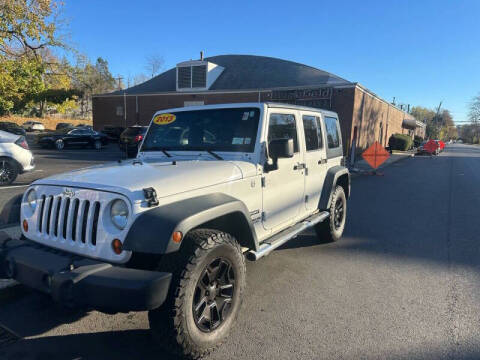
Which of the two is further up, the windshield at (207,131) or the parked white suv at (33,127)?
the parked white suv at (33,127)

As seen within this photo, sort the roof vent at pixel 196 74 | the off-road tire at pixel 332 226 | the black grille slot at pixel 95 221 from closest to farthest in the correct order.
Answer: the black grille slot at pixel 95 221 < the off-road tire at pixel 332 226 < the roof vent at pixel 196 74

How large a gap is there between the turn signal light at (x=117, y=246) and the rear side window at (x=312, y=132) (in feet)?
9.09

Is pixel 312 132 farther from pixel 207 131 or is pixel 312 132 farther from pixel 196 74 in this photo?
pixel 196 74

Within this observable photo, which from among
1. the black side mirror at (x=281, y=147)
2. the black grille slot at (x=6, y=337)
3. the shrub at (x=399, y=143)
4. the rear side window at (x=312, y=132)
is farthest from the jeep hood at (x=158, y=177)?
the shrub at (x=399, y=143)

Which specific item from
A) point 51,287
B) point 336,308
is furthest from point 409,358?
point 51,287

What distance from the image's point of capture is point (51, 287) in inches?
84.7

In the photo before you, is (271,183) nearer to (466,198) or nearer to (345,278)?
(345,278)

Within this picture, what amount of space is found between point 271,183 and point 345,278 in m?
1.57

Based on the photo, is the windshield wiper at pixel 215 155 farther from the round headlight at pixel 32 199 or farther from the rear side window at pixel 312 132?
the round headlight at pixel 32 199

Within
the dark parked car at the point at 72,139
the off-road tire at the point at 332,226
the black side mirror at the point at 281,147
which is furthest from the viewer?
the dark parked car at the point at 72,139

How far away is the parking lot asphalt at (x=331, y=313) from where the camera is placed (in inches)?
108

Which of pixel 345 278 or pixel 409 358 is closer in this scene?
pixel 409 358

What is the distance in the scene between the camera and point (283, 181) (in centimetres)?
380

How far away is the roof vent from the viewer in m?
29.4
